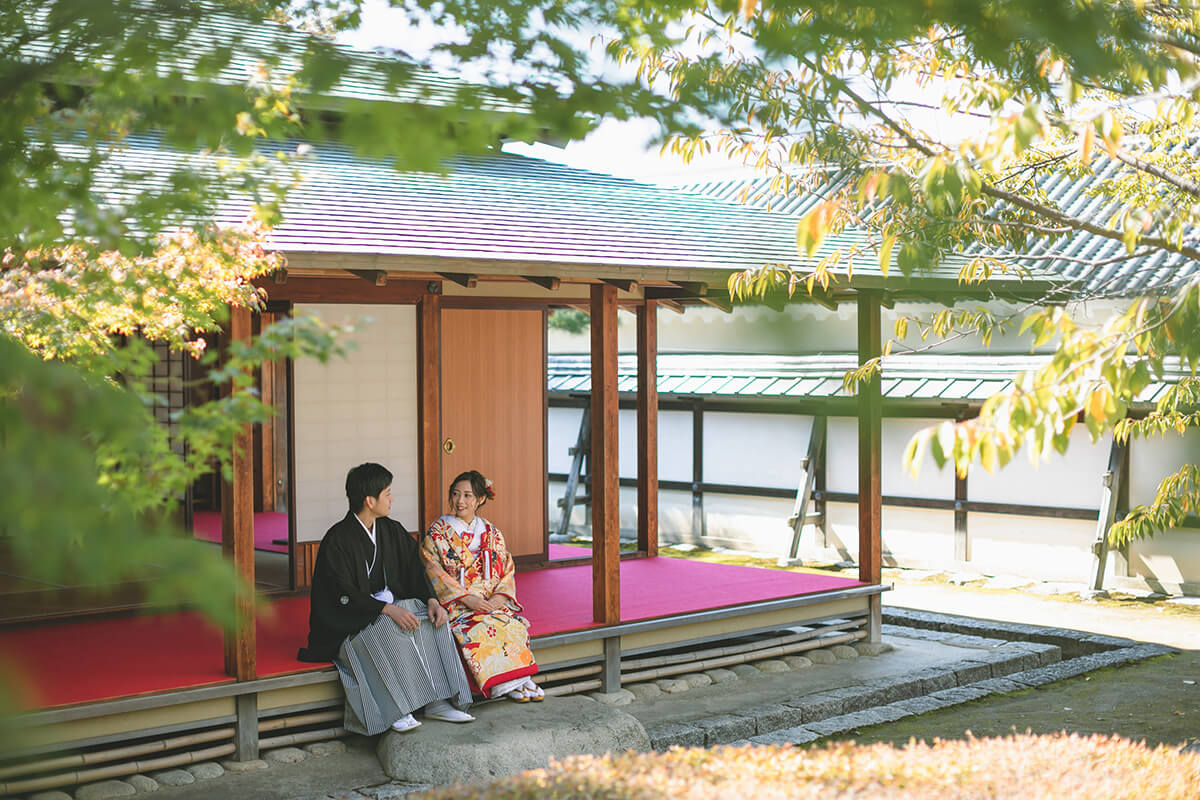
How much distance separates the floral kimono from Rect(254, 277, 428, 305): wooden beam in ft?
7.42

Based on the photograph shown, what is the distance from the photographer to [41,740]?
5734mm

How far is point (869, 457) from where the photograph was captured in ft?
29.3

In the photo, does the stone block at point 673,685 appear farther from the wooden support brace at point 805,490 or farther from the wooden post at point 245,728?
the wooden support brace at point 805,490

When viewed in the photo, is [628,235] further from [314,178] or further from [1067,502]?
[1067,502]

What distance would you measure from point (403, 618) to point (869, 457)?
12.7 ft

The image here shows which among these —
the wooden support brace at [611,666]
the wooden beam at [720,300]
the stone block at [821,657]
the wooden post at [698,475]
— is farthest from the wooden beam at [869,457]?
the wooden post at [698,475]

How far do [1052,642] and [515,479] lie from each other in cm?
453

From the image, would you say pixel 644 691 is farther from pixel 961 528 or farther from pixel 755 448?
pixel 755 448

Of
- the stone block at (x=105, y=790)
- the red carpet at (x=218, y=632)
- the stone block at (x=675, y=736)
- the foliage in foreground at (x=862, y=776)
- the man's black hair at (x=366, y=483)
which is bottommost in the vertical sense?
the stone block at (x=675, y=736)

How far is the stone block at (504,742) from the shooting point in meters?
6.10

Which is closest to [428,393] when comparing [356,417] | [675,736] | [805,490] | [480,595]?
[356,417]

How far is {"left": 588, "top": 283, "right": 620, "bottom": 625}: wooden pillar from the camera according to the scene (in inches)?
304

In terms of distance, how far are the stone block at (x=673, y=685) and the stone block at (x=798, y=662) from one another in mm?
967

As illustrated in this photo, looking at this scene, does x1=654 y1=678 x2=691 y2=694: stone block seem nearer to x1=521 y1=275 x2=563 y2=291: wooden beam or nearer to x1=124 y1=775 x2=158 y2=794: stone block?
x1=521 y1=275 x2=563 y2=291: wooden beam
